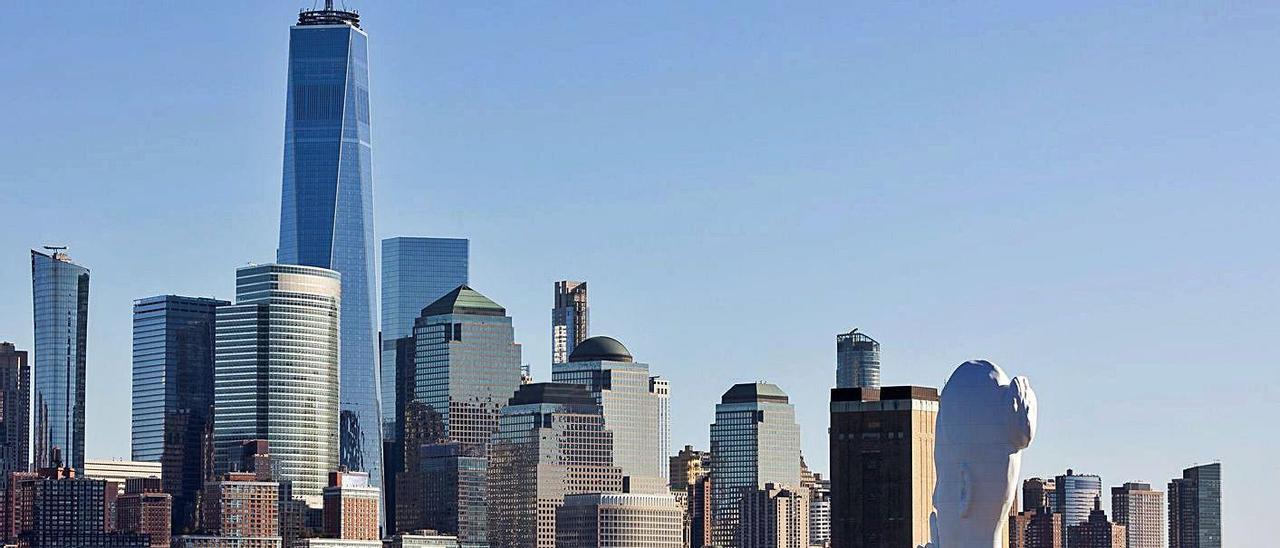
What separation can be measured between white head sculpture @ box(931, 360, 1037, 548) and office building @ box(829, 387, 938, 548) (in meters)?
97.6

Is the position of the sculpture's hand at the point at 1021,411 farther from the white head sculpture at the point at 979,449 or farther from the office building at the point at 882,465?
the office building at the point at 882,465

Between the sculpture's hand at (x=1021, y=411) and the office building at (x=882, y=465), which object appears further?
the office building at (x=882, y=465)

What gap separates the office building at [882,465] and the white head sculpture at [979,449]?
9765cm

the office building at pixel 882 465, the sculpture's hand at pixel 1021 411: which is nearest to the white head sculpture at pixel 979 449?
the sculpture's hand at pixel 1021 411

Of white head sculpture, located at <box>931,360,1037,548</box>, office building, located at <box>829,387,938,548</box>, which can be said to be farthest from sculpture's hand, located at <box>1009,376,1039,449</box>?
office building, located at <box>829,387,938,548</box>

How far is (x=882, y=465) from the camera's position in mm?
129750

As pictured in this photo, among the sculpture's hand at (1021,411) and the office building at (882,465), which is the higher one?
the sculpture's hand at (1021,411)

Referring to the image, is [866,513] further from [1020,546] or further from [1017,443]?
[1017,443]

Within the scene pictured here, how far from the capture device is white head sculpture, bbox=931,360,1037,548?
29.3 m

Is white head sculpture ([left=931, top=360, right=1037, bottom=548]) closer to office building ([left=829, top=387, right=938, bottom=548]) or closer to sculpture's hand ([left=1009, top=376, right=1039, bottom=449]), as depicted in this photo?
sculpture's hand ([left=1009, top=376, right=1039, bottom=449])

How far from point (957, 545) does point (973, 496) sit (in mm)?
735

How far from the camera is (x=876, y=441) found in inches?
5123

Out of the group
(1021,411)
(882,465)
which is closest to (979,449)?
(1021,411)

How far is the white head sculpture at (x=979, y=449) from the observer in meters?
29.3
